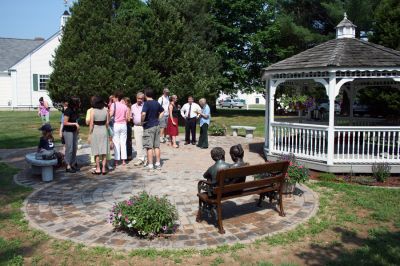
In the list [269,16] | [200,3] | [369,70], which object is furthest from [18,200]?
[269,16]

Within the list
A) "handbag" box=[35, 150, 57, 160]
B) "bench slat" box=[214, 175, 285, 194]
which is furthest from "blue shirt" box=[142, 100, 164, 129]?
"bench slat" box=[214, 175, 285, 194]

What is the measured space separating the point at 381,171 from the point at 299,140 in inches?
93.5

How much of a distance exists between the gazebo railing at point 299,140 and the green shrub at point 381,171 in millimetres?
1244

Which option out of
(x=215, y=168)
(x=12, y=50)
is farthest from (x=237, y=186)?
(x=12, y=50)

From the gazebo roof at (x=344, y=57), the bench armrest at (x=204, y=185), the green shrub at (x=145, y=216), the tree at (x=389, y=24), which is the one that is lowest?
the green shrub at (x=145, y=216)

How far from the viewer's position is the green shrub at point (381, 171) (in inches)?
364

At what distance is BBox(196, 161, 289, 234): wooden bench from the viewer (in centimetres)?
549

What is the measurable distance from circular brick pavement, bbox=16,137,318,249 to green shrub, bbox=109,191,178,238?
7.0 inches

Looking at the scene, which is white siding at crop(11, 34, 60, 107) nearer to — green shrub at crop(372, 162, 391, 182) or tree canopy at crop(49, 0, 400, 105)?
tree canopy at crop(49, 0, 400, 105)

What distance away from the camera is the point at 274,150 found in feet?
38.2

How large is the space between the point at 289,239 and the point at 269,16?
3316 centimetres

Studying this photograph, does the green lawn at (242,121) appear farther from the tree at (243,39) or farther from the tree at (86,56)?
the tree at (86,56)

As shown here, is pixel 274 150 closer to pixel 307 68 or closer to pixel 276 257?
pixel 307 68

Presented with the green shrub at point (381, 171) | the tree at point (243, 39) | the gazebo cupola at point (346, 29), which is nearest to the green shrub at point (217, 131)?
the gazebo cupola at point (346, 29)
